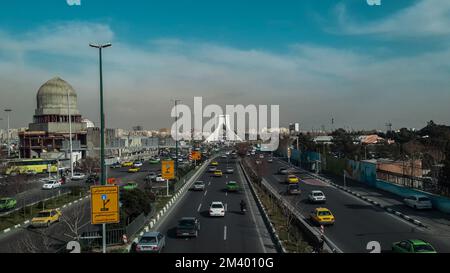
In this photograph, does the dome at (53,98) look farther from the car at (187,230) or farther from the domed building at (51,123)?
the car at (187,230)

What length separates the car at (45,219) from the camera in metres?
23.3

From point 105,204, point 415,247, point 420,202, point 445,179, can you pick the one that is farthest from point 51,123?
point 415,247

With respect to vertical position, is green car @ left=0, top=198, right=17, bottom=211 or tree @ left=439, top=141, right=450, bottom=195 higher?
tree @ left=439, top=141, right=450, bottom=195

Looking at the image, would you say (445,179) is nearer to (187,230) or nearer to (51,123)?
(187,230)

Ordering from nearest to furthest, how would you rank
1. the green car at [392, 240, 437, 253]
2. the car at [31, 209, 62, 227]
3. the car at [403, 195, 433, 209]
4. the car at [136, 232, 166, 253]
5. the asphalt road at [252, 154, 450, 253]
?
the green car at [392, 240, 437, 253], the car at [136, 232, 166, 253], the asphalt road at [252, 154, 450, 253], the car at [31, 209, 62, 227], the car at [403, 195, 433, 209]

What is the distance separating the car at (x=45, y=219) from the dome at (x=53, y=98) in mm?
59241

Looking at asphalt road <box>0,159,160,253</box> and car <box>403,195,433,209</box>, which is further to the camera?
car <box>403,195,433,209</box>

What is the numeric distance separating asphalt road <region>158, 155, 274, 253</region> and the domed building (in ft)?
170

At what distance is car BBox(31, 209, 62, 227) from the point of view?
23344 millimetres

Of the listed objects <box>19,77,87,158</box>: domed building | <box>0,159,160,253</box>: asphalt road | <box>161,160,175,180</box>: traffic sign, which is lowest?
<box>0,159,160,253</box>: asphalt road

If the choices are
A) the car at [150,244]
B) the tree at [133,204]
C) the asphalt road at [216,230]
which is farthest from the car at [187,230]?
the tree at [133,204]

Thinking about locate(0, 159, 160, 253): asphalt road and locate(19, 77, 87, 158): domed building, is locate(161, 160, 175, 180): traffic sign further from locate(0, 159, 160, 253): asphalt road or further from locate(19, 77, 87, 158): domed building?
locate(19, 77, 87, 158): domed building

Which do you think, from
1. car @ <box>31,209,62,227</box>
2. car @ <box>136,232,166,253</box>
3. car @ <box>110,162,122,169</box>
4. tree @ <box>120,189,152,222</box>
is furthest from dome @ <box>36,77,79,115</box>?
car @ <box>136,232,166,253</box>

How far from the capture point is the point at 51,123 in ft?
257
